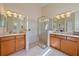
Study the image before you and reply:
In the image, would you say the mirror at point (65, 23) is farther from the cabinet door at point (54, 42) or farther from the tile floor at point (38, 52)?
the tile floor at point (38, 52)

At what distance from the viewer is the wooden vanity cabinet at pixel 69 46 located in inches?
84.5

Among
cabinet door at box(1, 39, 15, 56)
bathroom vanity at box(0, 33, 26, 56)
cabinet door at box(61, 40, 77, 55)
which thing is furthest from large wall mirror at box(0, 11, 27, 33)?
cabinet door at box(61, 40, 77, 55)

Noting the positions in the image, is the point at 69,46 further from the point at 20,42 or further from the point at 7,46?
the point at 7,46

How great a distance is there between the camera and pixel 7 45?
85.6 inches

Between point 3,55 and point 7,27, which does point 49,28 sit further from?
point 3,55

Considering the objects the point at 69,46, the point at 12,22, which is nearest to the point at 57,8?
the point at 69,46

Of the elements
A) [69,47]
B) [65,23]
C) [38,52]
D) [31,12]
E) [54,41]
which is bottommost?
[38,52]

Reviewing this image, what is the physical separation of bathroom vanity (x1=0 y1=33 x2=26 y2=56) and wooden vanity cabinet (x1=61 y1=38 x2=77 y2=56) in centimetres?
79

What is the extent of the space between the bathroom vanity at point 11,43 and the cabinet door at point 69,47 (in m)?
0.79

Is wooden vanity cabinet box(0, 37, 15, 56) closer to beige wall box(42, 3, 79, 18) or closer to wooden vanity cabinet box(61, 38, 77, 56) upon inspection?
beige wall box(42, 3, 79, 18)

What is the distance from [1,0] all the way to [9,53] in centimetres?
102

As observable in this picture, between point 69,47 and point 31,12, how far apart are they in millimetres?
1015

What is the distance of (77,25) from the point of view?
7.06ft

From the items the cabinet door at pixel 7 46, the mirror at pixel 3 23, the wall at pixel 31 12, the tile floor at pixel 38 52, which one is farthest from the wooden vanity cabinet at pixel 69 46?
the mirror at pixel 3 23
